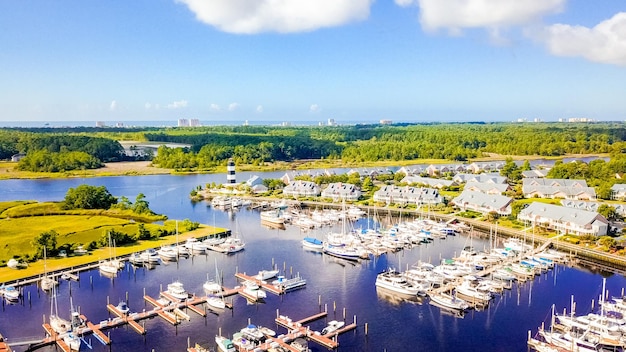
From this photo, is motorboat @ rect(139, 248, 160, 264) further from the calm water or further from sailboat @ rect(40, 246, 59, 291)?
sailboat @ rect(40, 246, 59, 291)

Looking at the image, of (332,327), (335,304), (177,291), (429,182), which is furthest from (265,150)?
(332,327)

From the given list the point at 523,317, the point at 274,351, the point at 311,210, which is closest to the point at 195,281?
the point at 274,351

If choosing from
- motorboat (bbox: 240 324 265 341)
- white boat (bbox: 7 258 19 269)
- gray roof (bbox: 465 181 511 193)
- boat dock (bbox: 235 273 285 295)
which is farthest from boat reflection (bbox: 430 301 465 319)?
gray roof (bbox: 465 181 511 193)

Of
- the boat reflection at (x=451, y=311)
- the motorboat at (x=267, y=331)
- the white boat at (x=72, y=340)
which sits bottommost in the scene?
the boat reflection at (x=451, y=311)

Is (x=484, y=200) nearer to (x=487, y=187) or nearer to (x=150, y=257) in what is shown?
(x=487, y=187)

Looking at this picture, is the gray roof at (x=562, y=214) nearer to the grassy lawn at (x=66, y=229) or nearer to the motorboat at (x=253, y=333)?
the grassy lawn at (x=66, y=229)

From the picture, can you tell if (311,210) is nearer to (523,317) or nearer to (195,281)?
(195,281)

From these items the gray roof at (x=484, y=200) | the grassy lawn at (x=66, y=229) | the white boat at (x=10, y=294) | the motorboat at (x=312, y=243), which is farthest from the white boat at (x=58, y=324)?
the gray roof at (x=484, y=200)
